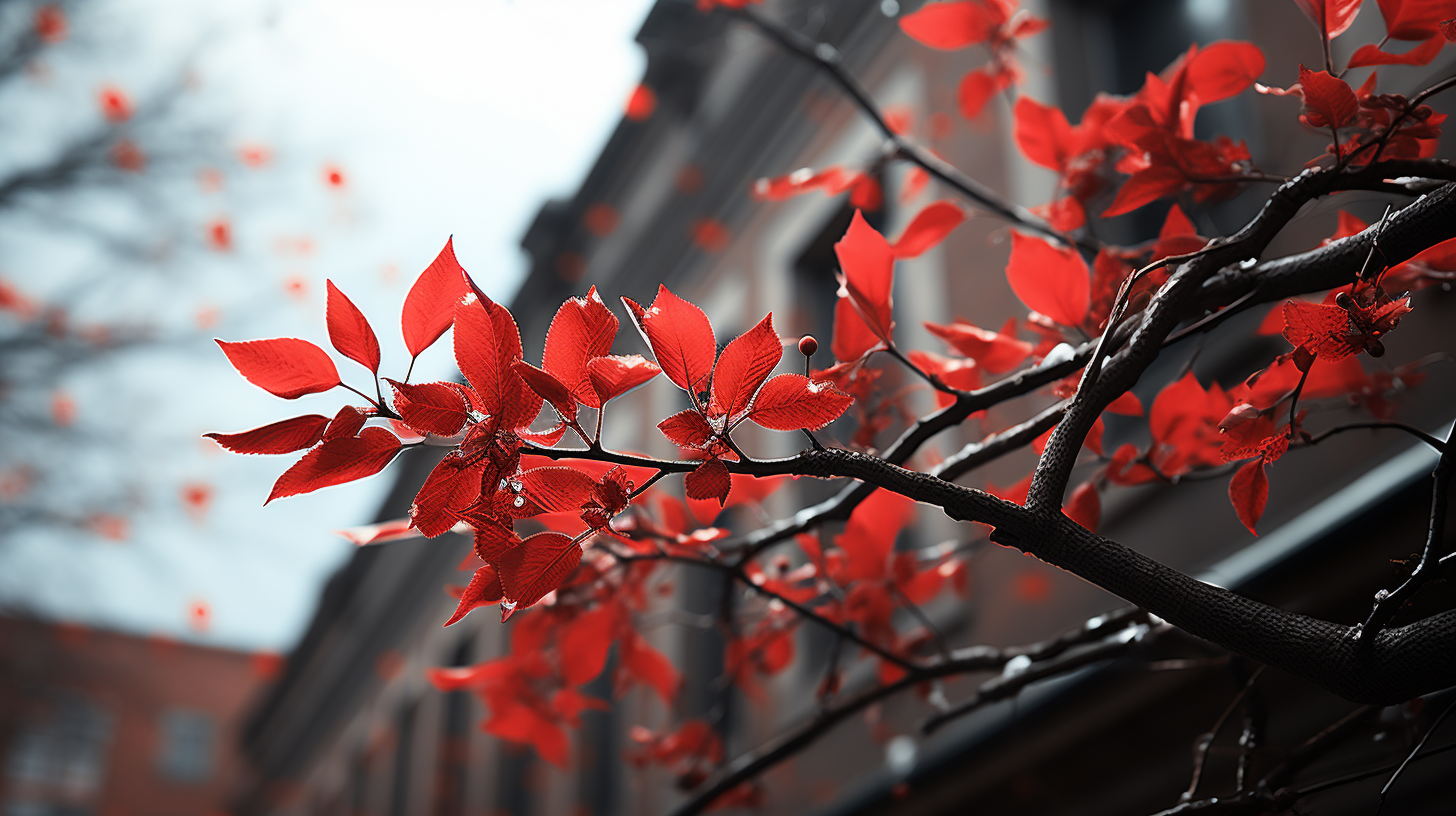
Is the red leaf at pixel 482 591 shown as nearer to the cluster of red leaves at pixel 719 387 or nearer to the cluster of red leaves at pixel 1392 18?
the cluster of red leaves at pixel 719 387

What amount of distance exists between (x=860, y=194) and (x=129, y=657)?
23.7m

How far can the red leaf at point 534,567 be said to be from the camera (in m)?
0.93

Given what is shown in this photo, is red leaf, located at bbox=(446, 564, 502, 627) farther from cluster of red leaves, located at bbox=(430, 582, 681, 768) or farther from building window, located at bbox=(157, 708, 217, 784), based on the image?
building window, located at bbox=(157, 708, 217, 784)

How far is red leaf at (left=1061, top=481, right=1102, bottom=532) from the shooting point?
1412 millimetres

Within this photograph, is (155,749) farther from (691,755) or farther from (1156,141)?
(1156,141)

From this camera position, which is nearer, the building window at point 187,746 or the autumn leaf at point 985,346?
the autumn leaf at point 985,346

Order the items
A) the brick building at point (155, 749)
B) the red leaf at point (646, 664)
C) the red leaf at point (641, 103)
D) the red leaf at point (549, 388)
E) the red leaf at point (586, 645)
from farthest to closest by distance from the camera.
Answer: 1. the brick building at point (155, 749)
2. the red leaf at point (641, 103)
3. the red leaf at point (646, 664)
4. the red leaf at point (586, 645)
5. the red leaf at point (549, 388)

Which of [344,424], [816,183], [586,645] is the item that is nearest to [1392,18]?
[816,183]

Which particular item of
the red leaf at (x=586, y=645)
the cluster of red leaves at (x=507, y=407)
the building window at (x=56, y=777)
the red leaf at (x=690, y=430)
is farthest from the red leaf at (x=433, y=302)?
the building window at (x=56, y=777)

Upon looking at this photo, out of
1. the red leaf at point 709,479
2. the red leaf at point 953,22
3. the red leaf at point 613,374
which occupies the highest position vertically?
the red leaf at point 953,22

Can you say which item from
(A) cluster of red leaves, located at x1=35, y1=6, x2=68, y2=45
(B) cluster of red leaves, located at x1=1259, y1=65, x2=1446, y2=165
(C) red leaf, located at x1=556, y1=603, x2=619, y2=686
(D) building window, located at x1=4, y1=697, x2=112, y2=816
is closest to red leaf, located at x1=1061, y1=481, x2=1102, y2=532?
(B) cluster of red leaves, located at x1=1259, y1=65, x2=1446, y2=165

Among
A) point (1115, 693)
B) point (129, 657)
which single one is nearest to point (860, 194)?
point (1115, 693)

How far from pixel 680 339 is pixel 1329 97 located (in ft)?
2.25

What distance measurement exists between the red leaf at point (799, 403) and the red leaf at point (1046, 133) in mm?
869
